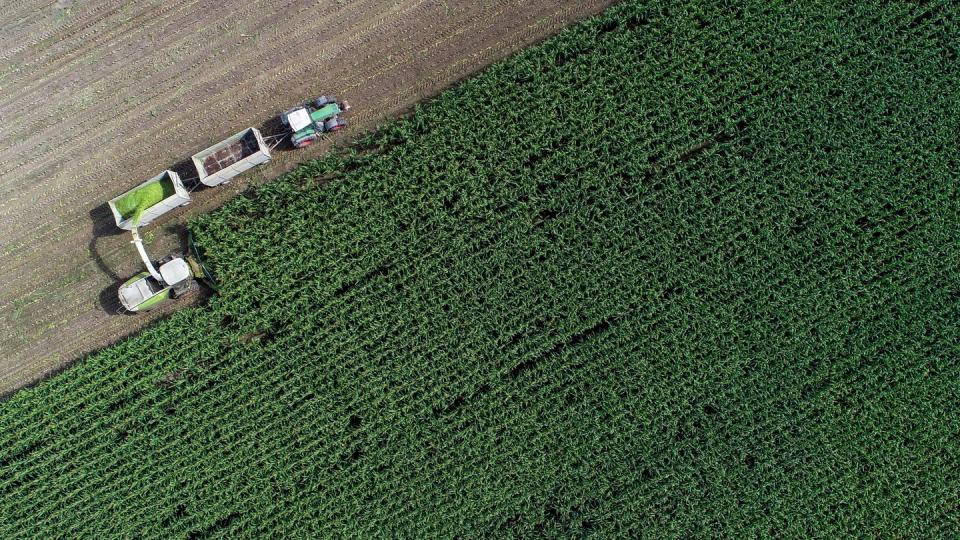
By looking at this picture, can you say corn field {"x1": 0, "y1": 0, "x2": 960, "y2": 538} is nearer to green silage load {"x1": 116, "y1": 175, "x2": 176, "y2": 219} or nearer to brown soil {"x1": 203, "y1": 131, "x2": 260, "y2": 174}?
brown soil {"x1": 203, "y1": 131, "x2": 260, "y2": 174}

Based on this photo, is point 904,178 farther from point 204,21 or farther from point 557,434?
point 204,21

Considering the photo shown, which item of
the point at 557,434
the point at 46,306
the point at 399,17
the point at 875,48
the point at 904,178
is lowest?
the point at 557,434

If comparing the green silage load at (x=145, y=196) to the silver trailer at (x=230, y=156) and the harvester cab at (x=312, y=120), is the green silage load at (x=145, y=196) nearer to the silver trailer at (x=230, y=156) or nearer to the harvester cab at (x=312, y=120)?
the silver trailer at (x=230, y=156)

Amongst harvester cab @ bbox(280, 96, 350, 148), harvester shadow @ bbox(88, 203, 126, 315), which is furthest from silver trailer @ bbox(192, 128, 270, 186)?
harvester shadow @ bbox(88, 203, 126, 315)

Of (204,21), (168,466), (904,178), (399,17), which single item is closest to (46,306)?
(168,466)

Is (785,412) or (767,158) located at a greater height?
(767,158)

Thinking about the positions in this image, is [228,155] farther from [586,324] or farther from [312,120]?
[586,324]

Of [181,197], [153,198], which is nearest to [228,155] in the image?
[181,197]
